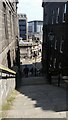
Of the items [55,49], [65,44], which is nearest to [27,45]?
[55,49]

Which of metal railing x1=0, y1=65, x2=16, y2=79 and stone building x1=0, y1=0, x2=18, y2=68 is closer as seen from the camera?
metal railing x1=0, y1=65, x2=16, y2=79

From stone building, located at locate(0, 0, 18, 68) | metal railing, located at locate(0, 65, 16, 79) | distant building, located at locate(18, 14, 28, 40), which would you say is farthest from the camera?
distant building, located at locate(18, 14, 28, 40)

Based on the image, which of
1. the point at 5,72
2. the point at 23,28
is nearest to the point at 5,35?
the point at 5,72

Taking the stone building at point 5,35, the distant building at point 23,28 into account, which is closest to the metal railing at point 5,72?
the stone building at point 5,35

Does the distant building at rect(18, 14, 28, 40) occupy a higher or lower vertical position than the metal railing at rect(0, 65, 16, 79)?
higher

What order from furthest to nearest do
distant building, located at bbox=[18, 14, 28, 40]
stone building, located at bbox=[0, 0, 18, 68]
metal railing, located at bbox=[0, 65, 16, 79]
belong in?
distant building, located at bbox=[18, 14, 28, 40], stone building, located at bbox=[0, 0, 18, 68], metal railing, located at bbox=[0, 65, 16, 79]

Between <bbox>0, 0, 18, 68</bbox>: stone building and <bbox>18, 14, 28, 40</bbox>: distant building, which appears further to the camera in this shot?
<bbox>18, 14, 28, 40</bbox>: distant building

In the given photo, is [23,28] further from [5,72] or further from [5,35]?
[5,72]

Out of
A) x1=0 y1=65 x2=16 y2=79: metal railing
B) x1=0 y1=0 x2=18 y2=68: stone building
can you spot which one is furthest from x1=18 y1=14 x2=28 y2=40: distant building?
x1=0 y1=65 x2=16 y2=79: metal railing

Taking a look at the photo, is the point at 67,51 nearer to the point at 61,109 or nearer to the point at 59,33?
the point at 59,33

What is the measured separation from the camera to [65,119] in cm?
599

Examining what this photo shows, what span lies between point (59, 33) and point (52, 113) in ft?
44.5

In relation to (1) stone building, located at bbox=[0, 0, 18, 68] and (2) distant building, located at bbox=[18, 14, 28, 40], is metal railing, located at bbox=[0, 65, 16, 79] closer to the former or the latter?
(1) stone building, located at bbox=[0, 0, 18, 68]

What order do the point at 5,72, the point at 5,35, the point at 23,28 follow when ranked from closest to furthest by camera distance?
the point at 5,72, the point at 5,35, the point at 23,28
